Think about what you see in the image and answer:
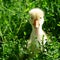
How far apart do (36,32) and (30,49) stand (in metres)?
0.48

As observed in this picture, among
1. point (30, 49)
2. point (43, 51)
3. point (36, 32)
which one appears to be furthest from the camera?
point (36, 32)

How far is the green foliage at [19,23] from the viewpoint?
2799mm

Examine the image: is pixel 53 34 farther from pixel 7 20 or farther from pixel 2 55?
pixel 2 55

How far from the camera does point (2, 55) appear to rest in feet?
9.38

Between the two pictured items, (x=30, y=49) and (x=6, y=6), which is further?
(x=6, y=6)

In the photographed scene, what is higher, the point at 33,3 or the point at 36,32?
the point at 33,3

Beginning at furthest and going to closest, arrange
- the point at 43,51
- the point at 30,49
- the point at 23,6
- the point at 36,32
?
the point at 23,6 → the point at 36,32 → the point at 30,49 → the point at 43,51

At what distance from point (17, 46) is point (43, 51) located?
0.25 metres

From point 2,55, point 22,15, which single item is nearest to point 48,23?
point 22,15

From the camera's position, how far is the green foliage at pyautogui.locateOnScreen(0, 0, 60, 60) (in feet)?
9.18

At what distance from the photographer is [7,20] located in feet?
10.7

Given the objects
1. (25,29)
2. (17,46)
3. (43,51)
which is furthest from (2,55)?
(25,29)

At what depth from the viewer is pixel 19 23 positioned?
3428mm

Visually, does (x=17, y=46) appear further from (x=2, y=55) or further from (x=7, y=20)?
(x=7, y=20)
